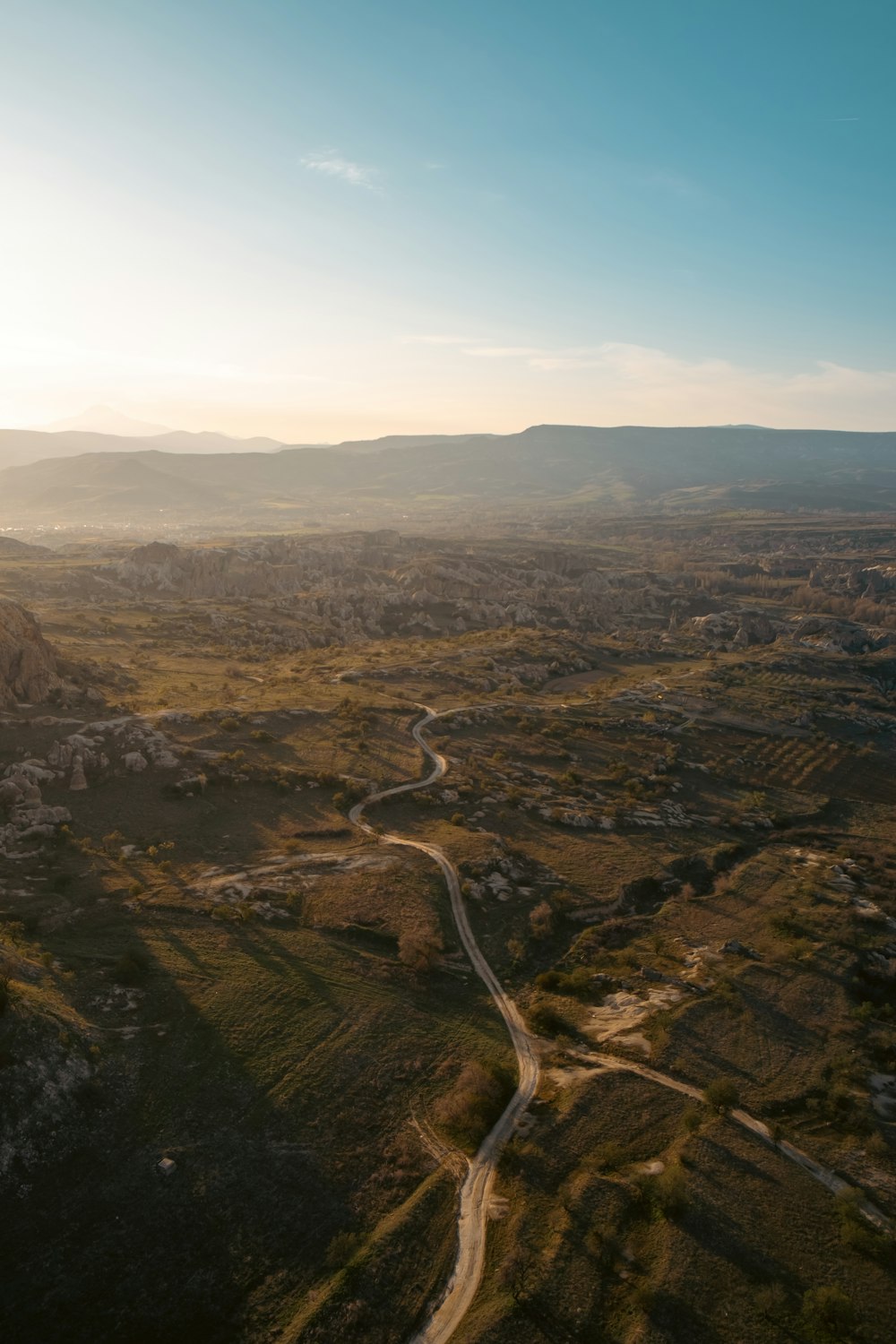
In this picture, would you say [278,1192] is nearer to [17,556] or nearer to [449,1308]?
[449,1308]

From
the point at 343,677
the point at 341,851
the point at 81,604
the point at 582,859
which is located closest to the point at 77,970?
the point at 341,851

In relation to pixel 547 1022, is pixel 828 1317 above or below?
above

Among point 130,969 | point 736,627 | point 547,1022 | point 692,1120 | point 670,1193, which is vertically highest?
point 736,627

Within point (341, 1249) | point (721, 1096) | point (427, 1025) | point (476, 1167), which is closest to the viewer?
point (341, 1249)

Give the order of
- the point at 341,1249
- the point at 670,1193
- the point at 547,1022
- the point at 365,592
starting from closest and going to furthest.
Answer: the point at 341,1249 → the point at 670,1193 → the point at 547,1022 → the point at 365,592

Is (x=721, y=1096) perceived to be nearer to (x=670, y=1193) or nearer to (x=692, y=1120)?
(x=692, y=1120)

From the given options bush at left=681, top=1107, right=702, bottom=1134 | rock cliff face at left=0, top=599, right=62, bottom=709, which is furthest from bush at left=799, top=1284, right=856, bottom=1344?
rock cliff face at left=0, top=599, right=62, bottom=709

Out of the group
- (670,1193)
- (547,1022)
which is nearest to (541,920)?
(547,1022)

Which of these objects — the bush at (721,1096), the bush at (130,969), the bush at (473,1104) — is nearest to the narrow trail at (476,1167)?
the bush at (473,1104)
